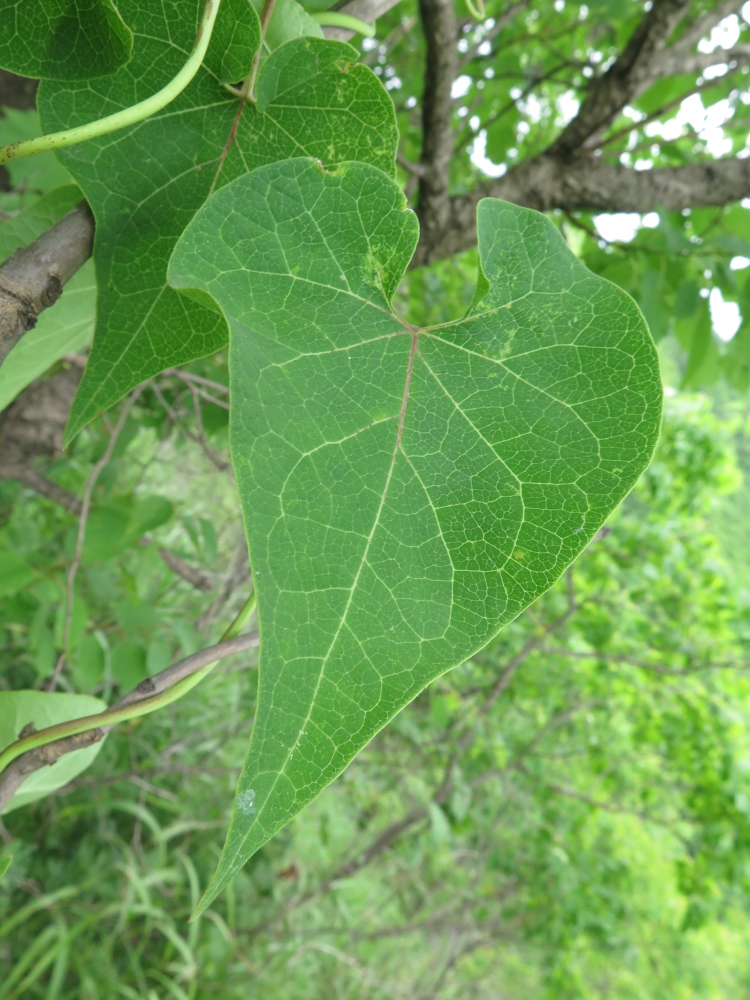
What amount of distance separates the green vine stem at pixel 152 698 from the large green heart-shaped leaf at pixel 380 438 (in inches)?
3.1

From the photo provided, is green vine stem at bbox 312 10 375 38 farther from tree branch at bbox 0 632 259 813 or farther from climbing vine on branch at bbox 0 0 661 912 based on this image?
tree branch at bbox 0 632 259 813

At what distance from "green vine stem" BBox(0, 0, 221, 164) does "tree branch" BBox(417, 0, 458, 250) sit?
0.60 m

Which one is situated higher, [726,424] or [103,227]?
[103,227]

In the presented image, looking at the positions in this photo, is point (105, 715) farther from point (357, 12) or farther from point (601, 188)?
point (601, 188)

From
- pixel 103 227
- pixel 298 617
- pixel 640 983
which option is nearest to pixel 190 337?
pixel 103 227

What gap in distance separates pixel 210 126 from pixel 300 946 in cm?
200

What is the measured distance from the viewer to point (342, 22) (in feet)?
1.28

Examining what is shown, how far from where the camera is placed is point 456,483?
0.27 m

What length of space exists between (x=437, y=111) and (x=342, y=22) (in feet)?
1.86

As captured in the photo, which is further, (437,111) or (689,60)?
(689,60)

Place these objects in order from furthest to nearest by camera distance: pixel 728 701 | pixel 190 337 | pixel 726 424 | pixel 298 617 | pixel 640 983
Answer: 1. pixel 640 983
2. pixel 726 424
3. pixel 728 701
4. pixel 190 337
5. pixel 298 617

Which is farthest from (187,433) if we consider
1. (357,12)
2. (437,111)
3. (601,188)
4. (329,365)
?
(329,365)

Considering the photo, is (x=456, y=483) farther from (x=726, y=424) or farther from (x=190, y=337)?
(x=726, y=424)

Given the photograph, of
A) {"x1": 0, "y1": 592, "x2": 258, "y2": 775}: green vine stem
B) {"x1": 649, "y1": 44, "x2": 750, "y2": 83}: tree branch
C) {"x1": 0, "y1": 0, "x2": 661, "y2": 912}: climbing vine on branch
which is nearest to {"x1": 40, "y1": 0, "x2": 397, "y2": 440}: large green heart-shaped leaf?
{"x1": 0, "y1": 0, "x2": 661, "y2": 912}: climbing vine on branch
